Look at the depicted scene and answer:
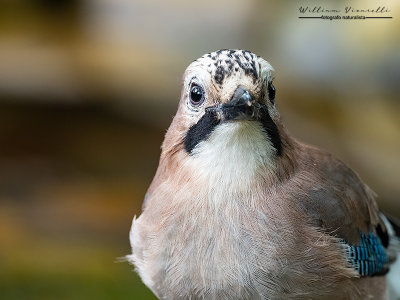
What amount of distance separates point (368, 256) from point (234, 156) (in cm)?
110

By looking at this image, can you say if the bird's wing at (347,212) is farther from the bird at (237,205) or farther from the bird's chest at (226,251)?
the bird's chest at (226,251)

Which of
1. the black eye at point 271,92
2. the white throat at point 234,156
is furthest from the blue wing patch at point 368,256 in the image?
the black eye at point 271,92

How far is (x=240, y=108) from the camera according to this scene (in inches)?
117

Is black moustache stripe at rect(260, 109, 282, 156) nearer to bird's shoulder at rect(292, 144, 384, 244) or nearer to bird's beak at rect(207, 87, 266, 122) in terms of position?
bird's beak at rect(207, 87, 266, 122)

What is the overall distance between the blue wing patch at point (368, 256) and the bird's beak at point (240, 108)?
1.04 m

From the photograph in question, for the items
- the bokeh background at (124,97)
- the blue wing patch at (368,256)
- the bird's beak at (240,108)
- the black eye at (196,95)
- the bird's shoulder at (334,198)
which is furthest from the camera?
the bokeh background at (124,97)

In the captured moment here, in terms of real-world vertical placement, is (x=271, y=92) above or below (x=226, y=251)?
above

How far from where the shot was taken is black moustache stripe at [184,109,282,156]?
3127 millimetres

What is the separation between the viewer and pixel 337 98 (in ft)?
24.7

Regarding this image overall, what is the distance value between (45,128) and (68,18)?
1.33 meters

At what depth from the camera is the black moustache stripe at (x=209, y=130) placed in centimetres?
313

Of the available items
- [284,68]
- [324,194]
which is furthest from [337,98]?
[324,194]

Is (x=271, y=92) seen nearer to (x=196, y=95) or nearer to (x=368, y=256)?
(x=196, y=95)

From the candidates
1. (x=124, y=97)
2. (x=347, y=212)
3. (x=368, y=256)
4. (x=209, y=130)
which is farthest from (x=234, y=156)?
(x=124, y=97)
